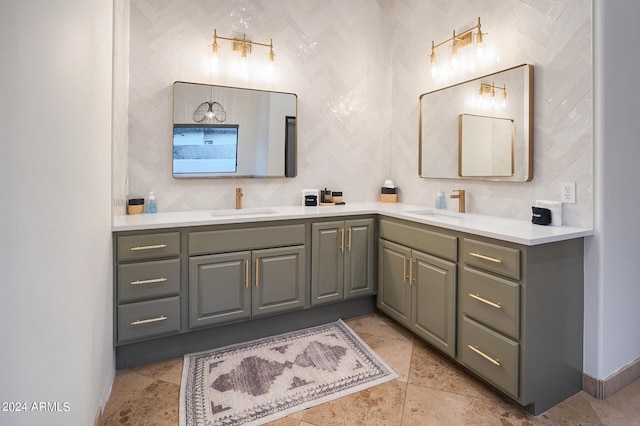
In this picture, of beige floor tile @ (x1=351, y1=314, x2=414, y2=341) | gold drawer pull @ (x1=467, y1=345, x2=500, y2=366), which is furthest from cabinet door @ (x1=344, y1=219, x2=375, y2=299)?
gold drawer pull @ (x1=467, y1=345, x2=500, y2=366)

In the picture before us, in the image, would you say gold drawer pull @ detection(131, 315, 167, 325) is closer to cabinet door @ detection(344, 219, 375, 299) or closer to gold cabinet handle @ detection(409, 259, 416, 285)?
cabinet door @ detection(344, 219, 375, 299)

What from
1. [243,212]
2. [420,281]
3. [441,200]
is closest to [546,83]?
[441,200]

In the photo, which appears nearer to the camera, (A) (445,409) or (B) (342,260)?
(A) (445,409)

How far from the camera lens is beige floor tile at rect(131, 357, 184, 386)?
2.05 meters

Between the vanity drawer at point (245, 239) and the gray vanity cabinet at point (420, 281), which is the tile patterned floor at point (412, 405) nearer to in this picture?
the gray vanity cabinet at point (420, 281)

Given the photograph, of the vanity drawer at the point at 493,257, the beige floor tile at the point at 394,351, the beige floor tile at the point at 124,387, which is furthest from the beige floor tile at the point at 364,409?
the beige floor tile at the point at 124,387

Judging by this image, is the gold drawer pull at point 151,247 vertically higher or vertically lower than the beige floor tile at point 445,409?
higher

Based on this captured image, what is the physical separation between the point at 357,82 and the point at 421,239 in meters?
1.82

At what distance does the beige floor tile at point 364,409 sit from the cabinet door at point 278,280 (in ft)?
2.77

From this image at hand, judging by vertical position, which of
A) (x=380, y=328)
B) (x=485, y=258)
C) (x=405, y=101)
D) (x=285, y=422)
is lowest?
(x=285, y=422)

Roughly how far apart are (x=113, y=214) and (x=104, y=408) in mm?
1050

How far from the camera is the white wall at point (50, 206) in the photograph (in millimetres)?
763

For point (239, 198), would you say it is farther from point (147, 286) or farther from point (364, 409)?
point (364, 409)

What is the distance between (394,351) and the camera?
2377 millimetres
